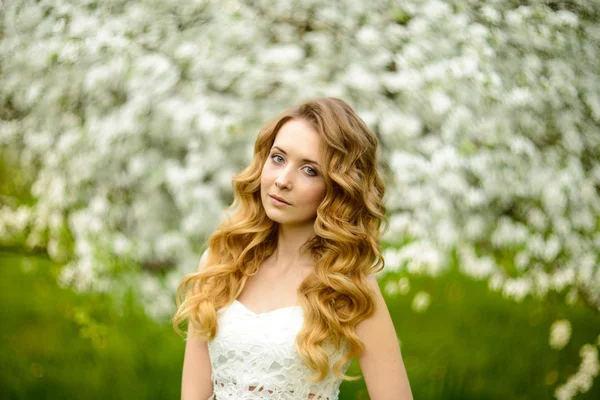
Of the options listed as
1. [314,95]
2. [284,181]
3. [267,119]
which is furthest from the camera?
[267,119]

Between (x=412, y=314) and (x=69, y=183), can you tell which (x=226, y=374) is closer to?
(x=69, y=183)

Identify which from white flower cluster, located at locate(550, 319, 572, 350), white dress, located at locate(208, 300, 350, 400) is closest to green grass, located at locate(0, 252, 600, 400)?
white flower cluster, located at locate(550, 319, 572, 350)

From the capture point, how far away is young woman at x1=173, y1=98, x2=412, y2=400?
2127 mm

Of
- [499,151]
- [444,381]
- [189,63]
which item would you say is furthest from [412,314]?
[189,63]

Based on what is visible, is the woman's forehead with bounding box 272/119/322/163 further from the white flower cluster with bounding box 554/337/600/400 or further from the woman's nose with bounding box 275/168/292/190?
the white flower cluster with bounding box 554/337/600/400

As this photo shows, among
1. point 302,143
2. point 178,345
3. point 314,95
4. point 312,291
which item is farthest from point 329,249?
point 178,345

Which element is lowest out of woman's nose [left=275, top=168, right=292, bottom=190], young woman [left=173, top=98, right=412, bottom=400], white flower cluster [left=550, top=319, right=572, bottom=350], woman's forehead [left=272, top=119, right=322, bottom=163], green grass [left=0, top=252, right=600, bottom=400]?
green grass [left=0, top=252, right=600, bottom=400]

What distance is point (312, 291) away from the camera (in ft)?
7.13

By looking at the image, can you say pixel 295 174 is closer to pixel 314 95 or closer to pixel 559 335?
pixel 314 95

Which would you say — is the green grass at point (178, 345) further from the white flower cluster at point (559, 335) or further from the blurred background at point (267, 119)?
the white flower cluster at point (559, 335)

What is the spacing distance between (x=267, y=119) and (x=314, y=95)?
1.13ft

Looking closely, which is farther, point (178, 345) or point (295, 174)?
point (178, 345)

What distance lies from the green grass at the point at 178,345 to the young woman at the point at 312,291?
70.6 inches

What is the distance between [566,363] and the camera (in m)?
4.51
